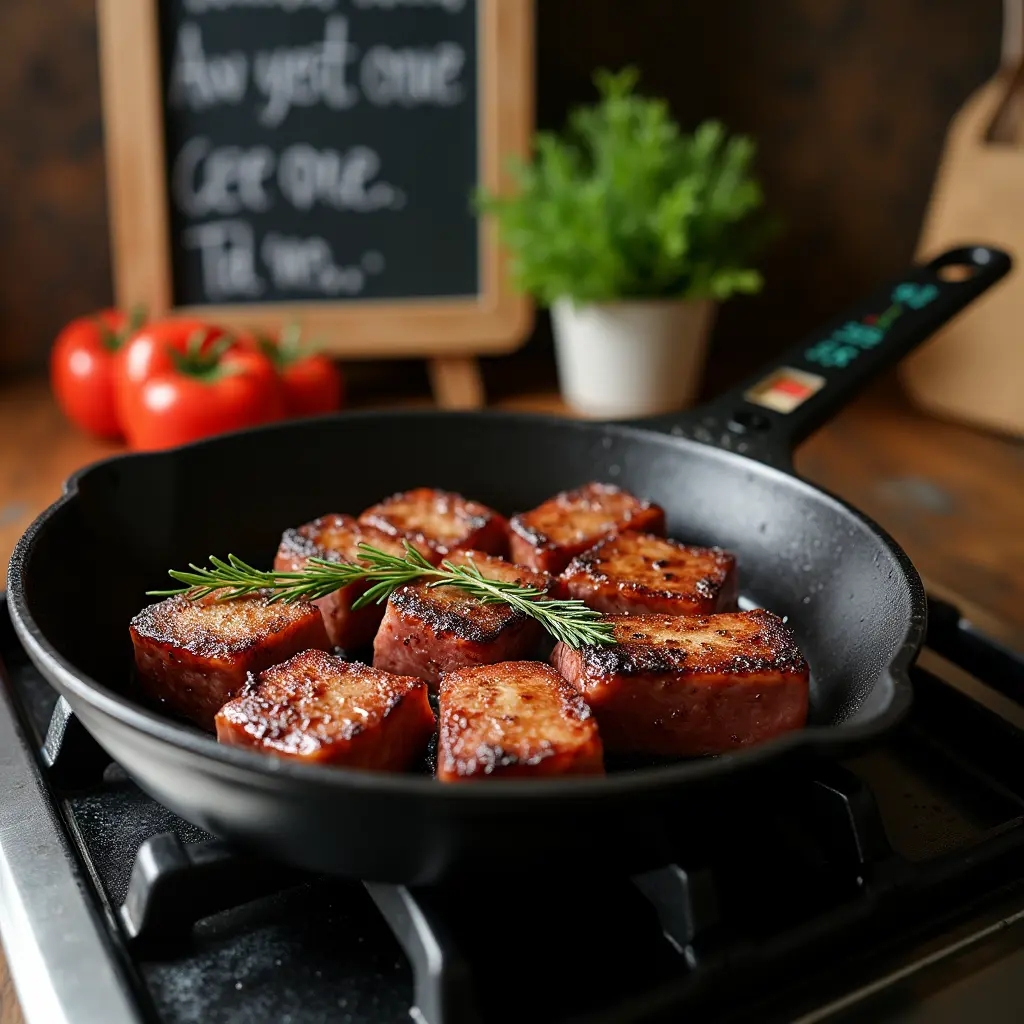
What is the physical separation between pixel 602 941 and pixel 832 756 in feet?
0.77

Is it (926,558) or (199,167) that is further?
(199,167)

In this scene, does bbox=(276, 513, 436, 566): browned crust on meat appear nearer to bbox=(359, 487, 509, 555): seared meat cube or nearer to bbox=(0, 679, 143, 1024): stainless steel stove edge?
bbox=(359, 487, 509, 555): seared meat cube

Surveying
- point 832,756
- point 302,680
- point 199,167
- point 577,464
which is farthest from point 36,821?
point 199,167

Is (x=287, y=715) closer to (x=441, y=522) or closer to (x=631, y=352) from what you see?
(x=441, y=522)

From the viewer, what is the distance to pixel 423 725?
0.91m

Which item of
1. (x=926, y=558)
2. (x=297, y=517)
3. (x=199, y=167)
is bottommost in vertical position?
(x=926, y=558)

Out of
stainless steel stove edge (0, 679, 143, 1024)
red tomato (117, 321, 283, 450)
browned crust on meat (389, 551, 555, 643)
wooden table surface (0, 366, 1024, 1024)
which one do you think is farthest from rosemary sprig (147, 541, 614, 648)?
red tomato (117, 321, 283, 450)

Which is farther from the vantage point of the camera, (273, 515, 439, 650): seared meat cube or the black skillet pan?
(273, 515, 439, 650): seared meat cube

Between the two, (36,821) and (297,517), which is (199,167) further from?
(36,821)

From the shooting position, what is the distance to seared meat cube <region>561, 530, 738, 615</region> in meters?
1.08

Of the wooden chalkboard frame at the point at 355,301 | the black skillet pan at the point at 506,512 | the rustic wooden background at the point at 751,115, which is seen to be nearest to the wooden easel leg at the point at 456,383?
the wooden chalkboard frame at the point at 355,301

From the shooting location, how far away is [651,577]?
1.12 meters

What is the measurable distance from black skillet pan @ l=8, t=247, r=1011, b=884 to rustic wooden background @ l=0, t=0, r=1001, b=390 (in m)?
0.86

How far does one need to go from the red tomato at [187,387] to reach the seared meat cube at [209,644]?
0.80 meters
